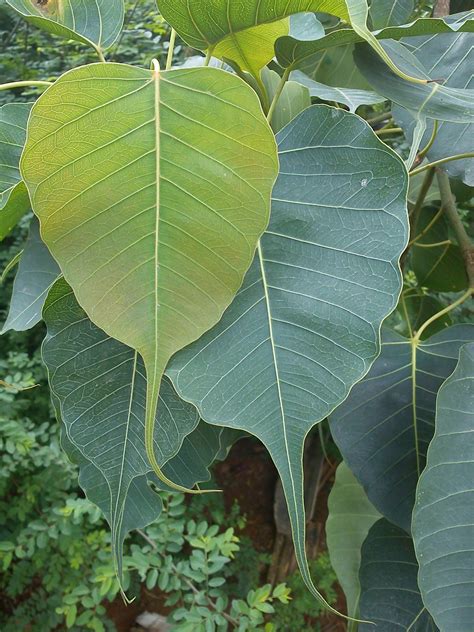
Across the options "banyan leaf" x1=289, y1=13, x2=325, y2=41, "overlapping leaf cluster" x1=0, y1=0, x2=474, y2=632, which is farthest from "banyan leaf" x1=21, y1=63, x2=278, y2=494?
"banyan leaf" x1=289, y1=13, x2=325, y2=41

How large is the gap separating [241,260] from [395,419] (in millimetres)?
222

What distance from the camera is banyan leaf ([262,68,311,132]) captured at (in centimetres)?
43

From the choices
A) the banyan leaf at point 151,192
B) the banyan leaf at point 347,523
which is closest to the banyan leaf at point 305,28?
the banyan leaf at point 151,192

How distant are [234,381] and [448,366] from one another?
209 mm

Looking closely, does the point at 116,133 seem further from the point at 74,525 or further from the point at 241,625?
the point at 74,525

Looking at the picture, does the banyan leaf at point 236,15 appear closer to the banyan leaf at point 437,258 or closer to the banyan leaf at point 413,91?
A: the banyan leaf at point 413,91

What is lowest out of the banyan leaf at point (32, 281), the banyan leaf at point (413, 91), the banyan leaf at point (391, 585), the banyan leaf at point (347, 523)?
the banyan leaf at point (347, 523)

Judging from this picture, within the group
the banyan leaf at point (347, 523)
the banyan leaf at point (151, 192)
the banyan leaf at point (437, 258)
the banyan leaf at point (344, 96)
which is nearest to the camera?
the banyan leaf at point (151, 192)

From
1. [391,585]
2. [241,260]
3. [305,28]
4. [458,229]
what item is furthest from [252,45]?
[391,585]

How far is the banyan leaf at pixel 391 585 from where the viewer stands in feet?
1.47

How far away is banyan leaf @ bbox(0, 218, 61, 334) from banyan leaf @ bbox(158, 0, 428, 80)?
0.19 metres

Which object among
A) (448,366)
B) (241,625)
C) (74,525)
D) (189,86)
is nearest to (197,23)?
(189,86)

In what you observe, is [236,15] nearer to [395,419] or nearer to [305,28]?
[305,28]

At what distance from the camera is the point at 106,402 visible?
1.22ft
